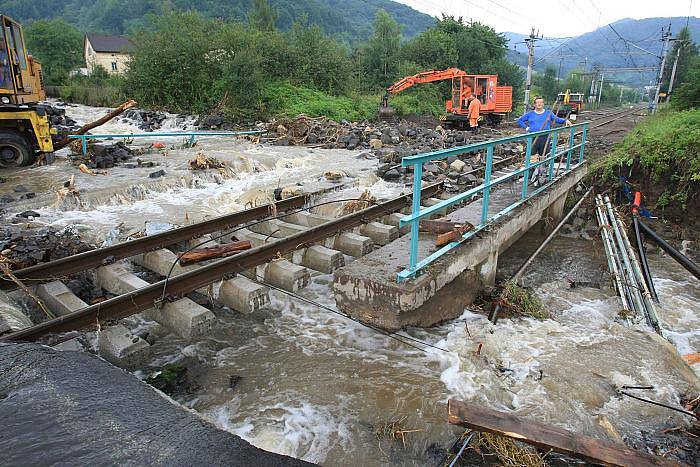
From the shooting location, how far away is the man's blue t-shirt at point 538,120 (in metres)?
8.86

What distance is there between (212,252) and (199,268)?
77 cm

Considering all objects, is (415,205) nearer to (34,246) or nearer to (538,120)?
(34,246)

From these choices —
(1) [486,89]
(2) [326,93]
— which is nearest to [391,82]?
(2) [326,93]

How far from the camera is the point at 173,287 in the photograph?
486 cm

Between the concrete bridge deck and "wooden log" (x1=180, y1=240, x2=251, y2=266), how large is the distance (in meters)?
1.80

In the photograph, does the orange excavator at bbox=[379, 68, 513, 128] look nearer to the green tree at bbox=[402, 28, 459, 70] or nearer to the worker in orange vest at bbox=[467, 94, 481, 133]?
the worker in orange vest at bbox=[467, 94, 481, 133]

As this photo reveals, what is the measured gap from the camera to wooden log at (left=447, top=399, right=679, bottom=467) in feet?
9.58

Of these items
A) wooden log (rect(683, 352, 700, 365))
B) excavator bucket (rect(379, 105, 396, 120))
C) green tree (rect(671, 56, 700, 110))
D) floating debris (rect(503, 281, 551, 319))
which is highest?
green tree (rect(671, 56, 700, 110))

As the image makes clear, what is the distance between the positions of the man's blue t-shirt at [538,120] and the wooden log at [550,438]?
23.0 feet

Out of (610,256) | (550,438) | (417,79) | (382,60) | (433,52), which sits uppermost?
(433,52)

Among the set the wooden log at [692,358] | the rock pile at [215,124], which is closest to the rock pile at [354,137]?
the rock pile at [215,124]

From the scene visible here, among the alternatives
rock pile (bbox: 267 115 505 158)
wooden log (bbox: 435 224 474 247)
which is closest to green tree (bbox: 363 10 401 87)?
rock pile (bbox: 267 115 505 158)

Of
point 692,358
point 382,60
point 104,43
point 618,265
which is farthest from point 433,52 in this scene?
point 104,43

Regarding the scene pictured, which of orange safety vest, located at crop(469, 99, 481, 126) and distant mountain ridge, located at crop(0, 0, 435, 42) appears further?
distant mountain ridge, located at crop(0, 0, 435, 42)
